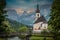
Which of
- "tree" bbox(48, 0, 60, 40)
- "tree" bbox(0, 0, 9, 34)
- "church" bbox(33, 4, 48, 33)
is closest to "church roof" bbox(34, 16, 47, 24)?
"church" bbox(33, 4, 48, 33)

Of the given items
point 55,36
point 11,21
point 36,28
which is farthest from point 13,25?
point 55,36

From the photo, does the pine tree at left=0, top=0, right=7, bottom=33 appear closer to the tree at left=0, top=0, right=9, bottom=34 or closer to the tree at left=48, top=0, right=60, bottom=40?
→ the tree at left=0, top=0, right=9, bottom=34

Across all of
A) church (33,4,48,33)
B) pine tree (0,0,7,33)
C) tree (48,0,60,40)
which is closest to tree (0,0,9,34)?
pine tree (0,0,7,33)

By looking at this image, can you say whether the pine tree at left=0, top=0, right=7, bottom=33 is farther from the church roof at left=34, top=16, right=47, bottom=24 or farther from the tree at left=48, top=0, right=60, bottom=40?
the tree at left=48, top=0, right=60, bottom=40

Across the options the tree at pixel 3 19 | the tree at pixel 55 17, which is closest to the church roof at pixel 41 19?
the tree at pixel 55 17

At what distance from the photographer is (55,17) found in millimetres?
7039

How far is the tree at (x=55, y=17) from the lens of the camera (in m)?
7.00

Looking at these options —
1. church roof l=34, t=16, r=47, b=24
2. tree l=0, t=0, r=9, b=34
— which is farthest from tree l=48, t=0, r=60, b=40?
tree l=0, t=0, r=9, b=34

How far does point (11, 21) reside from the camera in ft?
23.1

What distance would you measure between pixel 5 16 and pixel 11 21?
0.22 metres

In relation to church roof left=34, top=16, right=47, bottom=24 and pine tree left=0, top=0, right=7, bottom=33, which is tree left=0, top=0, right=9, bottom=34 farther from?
church roof left=34, top=16, right=47, bottom=24

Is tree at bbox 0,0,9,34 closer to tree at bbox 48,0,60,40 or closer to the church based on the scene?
the church

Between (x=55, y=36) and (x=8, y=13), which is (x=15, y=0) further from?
(x=55, y=36)

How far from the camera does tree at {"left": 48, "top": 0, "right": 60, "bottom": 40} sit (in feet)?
23.0
